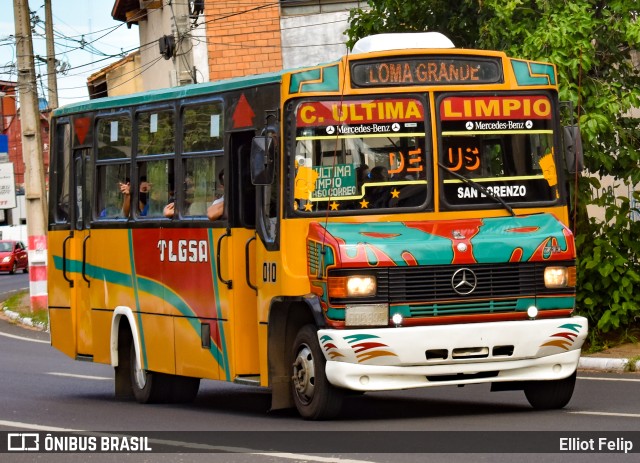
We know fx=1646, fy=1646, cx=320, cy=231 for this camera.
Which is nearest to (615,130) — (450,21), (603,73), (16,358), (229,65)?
(603,73)

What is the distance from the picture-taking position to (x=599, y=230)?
19.3 m

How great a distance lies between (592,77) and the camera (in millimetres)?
18859

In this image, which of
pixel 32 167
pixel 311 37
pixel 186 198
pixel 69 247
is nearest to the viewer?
pixel 186 198

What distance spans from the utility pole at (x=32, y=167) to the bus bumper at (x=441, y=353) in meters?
21.9

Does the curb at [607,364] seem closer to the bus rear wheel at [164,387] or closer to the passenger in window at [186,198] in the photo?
the bus rear wheel at [164,387]

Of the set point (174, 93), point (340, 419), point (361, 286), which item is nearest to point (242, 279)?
point (340, 419)

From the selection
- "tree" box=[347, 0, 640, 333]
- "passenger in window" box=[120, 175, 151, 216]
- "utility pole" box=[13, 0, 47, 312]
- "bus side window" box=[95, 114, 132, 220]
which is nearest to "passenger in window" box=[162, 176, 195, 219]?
"passenger in window" box=[120, 175, 151, 216]

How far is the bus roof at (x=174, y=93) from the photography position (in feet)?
44.2

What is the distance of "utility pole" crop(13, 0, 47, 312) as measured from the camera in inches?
1318

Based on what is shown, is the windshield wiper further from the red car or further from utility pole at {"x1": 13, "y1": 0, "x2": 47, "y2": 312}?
the red car

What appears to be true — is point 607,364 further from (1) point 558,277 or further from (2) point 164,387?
(1) point 558,277

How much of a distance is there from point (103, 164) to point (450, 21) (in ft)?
16.6

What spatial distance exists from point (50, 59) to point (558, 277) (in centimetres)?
2913

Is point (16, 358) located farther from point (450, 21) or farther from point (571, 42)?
point (571, 42)
